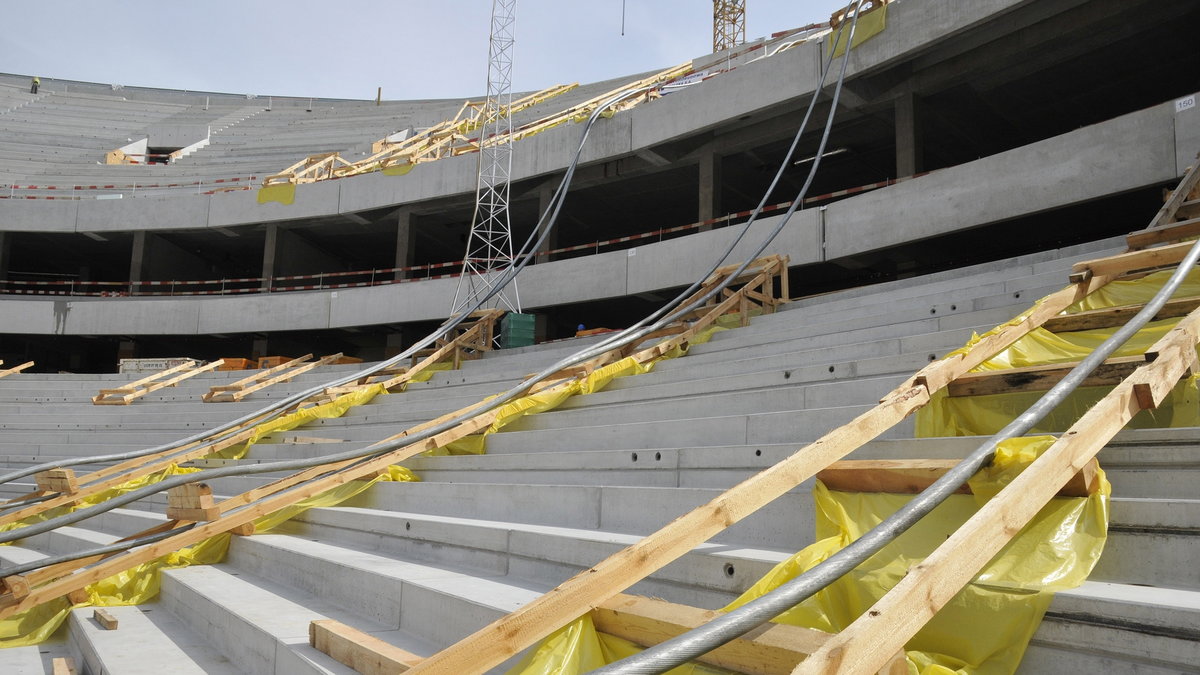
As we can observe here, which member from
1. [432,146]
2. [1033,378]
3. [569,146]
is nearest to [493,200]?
[569,146]

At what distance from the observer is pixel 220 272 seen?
29422mm

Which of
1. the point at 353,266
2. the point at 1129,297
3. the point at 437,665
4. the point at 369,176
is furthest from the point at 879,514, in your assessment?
the point at 353,266

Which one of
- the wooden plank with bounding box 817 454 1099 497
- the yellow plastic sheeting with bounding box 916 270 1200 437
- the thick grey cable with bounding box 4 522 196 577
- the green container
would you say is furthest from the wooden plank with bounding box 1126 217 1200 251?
the green container

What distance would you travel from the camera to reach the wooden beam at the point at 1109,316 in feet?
13.3

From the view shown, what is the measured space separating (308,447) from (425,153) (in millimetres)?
15448

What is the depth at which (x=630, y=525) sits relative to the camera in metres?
4.05

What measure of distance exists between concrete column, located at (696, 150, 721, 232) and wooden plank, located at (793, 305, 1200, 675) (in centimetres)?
1438

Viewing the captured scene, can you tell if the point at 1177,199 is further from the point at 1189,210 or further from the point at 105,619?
the point at 105,619

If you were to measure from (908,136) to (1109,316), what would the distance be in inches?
435

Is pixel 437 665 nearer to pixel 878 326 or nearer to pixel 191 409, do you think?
→ pixel 878 326

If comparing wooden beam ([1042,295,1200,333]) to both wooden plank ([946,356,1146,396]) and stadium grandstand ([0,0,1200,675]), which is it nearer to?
stadium grandstand ([0,0,1200,675])

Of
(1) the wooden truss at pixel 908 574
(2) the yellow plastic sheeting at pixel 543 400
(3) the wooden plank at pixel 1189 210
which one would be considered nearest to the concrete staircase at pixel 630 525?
(2) the yellow plastic sheeting at pixel 543 400

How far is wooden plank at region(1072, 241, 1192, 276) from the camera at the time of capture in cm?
486

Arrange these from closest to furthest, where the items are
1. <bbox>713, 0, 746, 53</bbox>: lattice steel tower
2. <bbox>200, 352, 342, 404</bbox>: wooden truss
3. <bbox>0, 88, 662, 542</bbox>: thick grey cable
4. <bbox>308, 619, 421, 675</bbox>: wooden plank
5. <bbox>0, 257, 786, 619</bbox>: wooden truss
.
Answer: <bbox>308, 619, 421, 675</bbox>: wooden plank < <bbox>0, 88, 662, 542</bbox>: thick grey cable < <bbox>0, 257, 786, 619</bbox>: wooden truss < <bbox>200, 352, 342, 404</bbox>: wooden truss < <bbox>713, 0, 746, 53</bbox>: lattice steel tower
